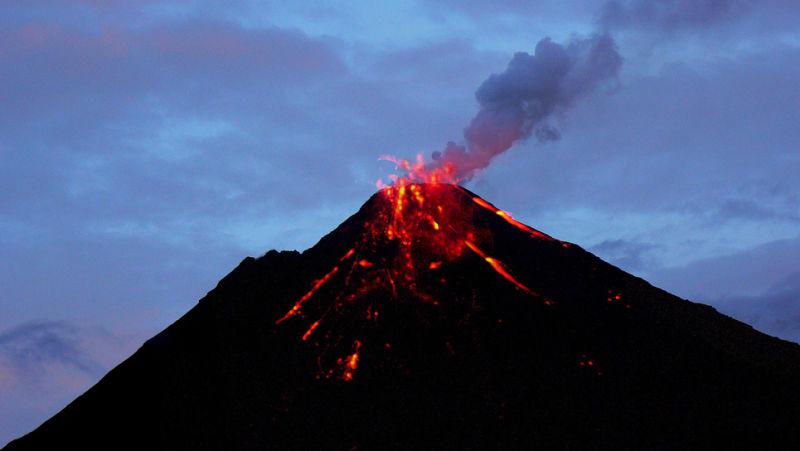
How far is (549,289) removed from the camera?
Result: 134ft

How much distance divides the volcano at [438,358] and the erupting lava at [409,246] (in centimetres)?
6

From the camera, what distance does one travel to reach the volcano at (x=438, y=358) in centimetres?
3509

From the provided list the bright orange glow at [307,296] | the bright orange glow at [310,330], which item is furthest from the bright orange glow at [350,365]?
the bright orange glow at [307,296]

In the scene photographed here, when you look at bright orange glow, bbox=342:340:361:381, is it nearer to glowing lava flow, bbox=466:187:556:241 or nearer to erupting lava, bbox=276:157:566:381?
erupting lava, bbox=276:157:566:381

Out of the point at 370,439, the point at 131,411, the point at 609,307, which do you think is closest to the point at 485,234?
the point at 609,307

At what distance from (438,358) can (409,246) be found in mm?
5451

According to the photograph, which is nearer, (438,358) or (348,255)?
(438,358)

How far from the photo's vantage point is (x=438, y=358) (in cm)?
3719

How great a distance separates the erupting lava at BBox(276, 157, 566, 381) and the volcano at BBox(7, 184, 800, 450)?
6cm

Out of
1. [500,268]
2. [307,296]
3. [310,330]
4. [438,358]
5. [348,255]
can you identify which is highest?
[348,255]

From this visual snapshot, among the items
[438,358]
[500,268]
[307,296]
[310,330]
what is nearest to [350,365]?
[310,330]

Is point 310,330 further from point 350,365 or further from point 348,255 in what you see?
point 348,255

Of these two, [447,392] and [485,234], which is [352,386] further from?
[485,234]

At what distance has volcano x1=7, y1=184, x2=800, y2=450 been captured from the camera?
35.1 m
